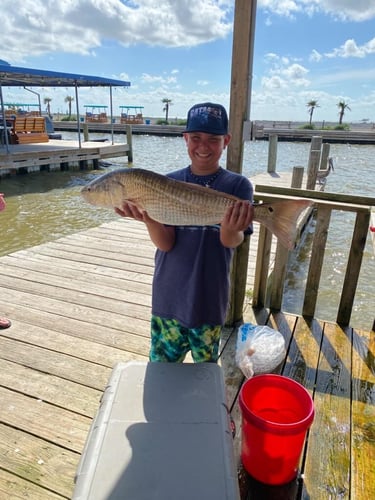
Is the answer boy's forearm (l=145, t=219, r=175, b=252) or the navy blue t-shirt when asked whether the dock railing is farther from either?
boy's forearm (l=145, t=219, r=175, b=252)

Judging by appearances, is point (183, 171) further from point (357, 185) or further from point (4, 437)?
point (357, 185)

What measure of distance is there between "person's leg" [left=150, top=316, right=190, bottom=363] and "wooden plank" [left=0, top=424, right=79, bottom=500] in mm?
717

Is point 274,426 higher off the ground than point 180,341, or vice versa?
point 180,341

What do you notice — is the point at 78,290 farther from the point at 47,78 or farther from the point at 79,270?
the point at 47,78

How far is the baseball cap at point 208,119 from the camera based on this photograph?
172 centimetres

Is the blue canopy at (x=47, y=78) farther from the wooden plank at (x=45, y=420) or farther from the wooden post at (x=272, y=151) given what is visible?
the wooden plank at (x=45, y=420)

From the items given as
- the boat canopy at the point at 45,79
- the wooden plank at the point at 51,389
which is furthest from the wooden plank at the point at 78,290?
the boat canopy at the point at 45,79

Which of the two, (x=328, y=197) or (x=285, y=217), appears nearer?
(x=285, y=217)

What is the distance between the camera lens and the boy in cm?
176

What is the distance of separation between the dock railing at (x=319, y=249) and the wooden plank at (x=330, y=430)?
1.52 ft

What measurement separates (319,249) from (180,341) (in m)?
1.82

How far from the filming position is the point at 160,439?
138cm

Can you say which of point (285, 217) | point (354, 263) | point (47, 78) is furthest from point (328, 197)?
point (47, 78)

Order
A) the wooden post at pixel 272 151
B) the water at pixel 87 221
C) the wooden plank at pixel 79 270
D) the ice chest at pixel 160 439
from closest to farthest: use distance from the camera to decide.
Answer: the ice chest at pixel 160 439 → the wooden plank at pixel 79 270 → the water at pixel 87 221 → the wooden post at pixel 272 151
